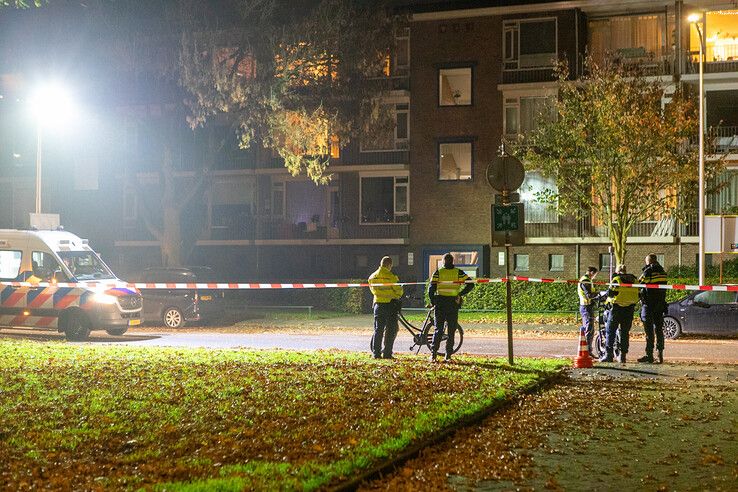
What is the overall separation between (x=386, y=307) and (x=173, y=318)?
1211 cm

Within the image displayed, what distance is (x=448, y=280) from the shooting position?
54.6ft

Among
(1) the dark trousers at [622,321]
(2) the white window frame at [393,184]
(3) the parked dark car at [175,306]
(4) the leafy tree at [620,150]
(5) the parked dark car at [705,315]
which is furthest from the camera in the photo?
(2) the white window frame at [393,184]

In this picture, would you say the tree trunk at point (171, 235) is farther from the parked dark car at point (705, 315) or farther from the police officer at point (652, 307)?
the police officer at point (652, 307)

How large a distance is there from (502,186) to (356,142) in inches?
1076

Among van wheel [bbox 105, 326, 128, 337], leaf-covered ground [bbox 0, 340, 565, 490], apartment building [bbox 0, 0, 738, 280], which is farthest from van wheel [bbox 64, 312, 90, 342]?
apartment building [bbox 0, 0, 738, 280]

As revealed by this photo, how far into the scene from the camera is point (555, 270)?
3978cm

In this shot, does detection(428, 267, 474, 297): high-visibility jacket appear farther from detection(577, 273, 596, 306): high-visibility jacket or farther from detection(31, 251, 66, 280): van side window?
detection(31, 251, 66, 280): van side window

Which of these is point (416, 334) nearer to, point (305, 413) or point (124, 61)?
point (305, 413)

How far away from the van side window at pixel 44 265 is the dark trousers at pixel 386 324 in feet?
30.8

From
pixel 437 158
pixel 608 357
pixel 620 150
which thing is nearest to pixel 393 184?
pixel 437 158

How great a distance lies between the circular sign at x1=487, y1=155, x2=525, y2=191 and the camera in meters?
15.2

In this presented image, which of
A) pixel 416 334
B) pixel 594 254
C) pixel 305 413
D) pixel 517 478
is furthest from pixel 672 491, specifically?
pixel 594 254

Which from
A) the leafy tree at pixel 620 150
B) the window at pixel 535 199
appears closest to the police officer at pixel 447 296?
the leafy tree at pixel 620 150

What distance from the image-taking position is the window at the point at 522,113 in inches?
1539
